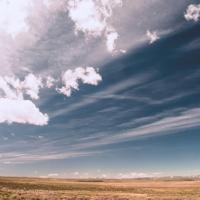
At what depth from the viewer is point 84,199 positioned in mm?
47062

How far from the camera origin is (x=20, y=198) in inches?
1578

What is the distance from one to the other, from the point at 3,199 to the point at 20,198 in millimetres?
3122

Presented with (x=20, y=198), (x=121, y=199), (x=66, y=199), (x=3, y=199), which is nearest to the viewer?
(x=3, y=199)

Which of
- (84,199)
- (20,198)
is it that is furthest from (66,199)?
(20,198)

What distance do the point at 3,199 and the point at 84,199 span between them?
1395cm

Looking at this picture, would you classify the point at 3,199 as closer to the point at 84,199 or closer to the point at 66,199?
the point at 66,199

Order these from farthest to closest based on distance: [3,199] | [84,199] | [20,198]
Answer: [84,199]
[20,198]
[3,199]

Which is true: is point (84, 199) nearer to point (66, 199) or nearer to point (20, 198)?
point (66, 199)

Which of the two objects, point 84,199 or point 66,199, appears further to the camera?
point 84,199

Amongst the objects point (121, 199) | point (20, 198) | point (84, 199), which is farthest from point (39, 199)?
point (121, 199)

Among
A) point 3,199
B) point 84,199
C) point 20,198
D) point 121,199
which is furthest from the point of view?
point 121,199

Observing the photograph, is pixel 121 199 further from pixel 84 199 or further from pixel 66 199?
pixel 66 199

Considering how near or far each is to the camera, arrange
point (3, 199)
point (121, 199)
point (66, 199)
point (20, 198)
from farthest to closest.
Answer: point (121, 199), point (66, 199), point (20, 198), point (3, 199)

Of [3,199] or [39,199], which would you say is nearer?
[3,199]
